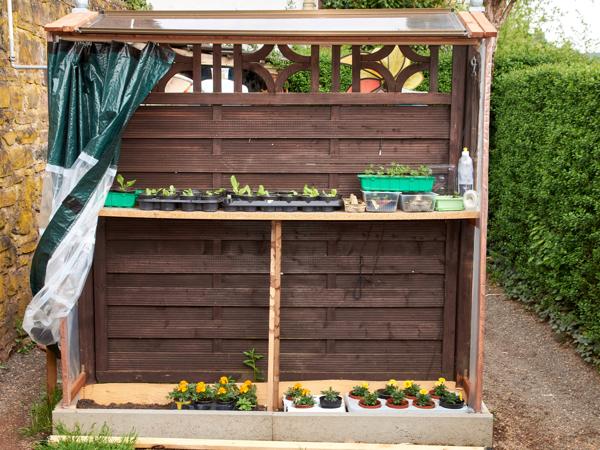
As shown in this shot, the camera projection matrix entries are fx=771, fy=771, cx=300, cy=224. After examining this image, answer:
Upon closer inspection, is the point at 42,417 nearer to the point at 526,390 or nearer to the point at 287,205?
the point at 287,205

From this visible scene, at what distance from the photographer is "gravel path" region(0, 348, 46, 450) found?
14.8 feet

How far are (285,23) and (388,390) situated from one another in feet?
7.25

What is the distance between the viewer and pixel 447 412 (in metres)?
4.39

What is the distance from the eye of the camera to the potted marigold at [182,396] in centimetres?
448

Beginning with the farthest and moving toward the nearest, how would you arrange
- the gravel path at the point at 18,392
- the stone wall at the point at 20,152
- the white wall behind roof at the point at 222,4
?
the white wall behind roof at the point at 222,4 → the stone wall at the point at 20,152 → the gravel path at the point at 18,392

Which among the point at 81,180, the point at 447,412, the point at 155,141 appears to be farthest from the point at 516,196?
the point at 81,180

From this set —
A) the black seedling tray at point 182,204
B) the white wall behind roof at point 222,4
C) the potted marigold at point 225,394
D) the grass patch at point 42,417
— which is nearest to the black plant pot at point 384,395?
the potted marigold at point 225,394

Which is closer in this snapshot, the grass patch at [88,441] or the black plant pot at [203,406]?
the grass patch at [88,441]

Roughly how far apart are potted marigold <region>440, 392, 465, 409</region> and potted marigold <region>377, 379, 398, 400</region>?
0.29 m

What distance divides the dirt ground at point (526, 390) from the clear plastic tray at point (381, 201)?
1.53 meters

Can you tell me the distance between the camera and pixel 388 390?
460 centimetres

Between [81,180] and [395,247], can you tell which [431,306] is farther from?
[81,180]

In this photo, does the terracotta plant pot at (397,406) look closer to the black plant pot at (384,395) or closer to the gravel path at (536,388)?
the black plant pot at (384,395)

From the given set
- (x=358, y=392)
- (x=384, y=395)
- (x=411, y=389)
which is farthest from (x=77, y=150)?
(x=411, y=389)
